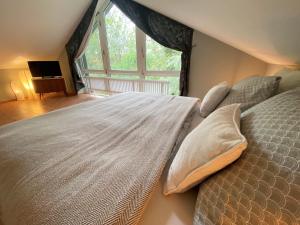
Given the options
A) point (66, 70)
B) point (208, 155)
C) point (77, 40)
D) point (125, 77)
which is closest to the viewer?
point (208, 155)

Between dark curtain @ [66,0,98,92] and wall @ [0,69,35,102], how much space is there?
1399 millimetres

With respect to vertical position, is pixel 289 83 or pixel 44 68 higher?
pixel 289 83

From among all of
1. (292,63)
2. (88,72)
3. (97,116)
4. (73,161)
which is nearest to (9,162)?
(73,161)

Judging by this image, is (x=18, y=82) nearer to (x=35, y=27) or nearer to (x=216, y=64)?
(x=35, y=27)

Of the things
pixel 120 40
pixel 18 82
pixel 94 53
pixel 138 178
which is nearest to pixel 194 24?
pixel 120 40

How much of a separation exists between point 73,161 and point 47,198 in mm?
217

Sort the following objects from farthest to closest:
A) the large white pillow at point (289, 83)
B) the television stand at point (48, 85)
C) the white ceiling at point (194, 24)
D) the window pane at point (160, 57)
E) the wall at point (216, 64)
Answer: the television stand at point (48, 85)
the window pane at point (160, 57)
the wall at point (216, 64)
the large white pillow at point (289, 83)
the white ceiling at point (194, 24)

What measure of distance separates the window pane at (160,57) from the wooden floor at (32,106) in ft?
7.59

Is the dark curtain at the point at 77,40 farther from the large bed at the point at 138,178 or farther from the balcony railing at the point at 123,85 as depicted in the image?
the large bed at the point at 138,178

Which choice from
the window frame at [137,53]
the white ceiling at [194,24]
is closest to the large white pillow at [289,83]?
the white ceiling at [194,24]

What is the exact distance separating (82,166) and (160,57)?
3377 mm

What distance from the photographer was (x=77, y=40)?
437cm

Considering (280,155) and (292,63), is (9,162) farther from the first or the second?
(292,63)

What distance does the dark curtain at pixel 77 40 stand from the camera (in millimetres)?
3903
